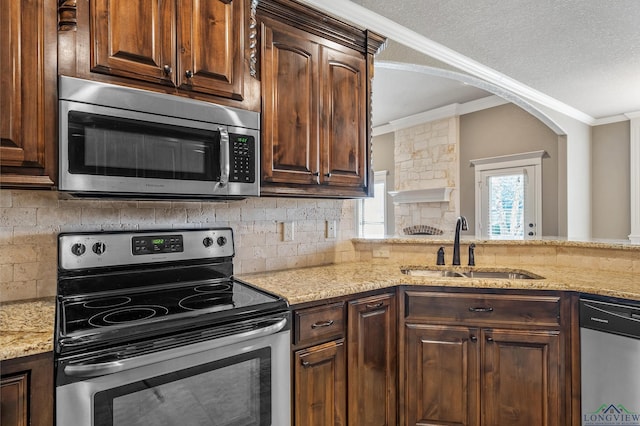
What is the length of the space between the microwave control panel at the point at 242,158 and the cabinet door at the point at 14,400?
3.36 ft

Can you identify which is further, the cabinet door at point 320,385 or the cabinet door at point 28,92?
the cabinet door at point 320,385

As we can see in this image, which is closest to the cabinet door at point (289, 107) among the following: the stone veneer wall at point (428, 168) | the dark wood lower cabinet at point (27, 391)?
the dark wood lower cabinet at point (27, 391)

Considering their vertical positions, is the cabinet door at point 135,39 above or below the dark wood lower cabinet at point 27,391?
above

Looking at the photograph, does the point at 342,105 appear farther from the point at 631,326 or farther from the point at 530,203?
the point at 530,203

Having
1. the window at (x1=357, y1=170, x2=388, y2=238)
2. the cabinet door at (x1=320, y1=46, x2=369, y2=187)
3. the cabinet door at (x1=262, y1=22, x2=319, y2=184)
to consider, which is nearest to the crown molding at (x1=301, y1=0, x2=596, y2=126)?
the cabinet door at (x1=320, y1=46, x2=369, y2=187)

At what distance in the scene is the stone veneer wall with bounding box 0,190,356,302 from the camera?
1.57 meters

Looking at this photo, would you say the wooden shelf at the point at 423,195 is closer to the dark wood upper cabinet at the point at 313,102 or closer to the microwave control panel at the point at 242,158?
the dark wood upper cabinet at the point at 313,102

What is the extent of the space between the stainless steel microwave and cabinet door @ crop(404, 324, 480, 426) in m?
1.22

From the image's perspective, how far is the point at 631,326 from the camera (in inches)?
65.5

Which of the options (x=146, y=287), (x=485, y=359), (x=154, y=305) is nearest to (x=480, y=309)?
(x=485, y=359)

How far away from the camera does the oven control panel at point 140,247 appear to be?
1608mm

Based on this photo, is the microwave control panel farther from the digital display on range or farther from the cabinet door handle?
the cabinet door handle

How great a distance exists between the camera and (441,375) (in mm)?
1982

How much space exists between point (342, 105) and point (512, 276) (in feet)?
5.06
